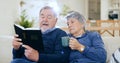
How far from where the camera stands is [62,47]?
2039 mm

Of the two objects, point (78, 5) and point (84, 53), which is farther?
point (78, 5)

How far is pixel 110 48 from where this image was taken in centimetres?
234

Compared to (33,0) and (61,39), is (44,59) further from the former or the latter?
(33,0)

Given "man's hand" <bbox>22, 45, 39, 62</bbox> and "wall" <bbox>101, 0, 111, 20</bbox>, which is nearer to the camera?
"man's hand" <bbox>22, 45, 39, 62</bbox>

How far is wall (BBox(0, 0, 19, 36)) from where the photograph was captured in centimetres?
489

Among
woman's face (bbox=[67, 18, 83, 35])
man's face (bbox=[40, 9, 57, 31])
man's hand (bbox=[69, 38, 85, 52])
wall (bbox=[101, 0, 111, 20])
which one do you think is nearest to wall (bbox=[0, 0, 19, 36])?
man's face (bbox=[40, 9, 57, 31])

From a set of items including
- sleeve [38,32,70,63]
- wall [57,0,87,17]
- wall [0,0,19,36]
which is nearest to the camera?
sleeve [38,32,70,63]

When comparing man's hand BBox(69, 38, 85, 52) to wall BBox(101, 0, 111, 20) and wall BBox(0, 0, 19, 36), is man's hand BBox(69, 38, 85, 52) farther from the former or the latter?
wall BBox(101, 0, 111, 20)

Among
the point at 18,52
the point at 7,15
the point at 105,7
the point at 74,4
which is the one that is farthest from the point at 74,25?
the point at 74,4

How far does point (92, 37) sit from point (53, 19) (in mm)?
404

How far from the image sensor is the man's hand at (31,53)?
1.96 metres

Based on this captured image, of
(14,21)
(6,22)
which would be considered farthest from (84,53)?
(14,21)

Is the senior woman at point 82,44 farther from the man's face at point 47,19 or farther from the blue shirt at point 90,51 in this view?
the man's face at point 47,19

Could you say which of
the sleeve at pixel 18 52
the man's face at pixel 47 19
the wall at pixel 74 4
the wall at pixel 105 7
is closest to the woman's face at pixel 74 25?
the man's face at pixel 47 19
